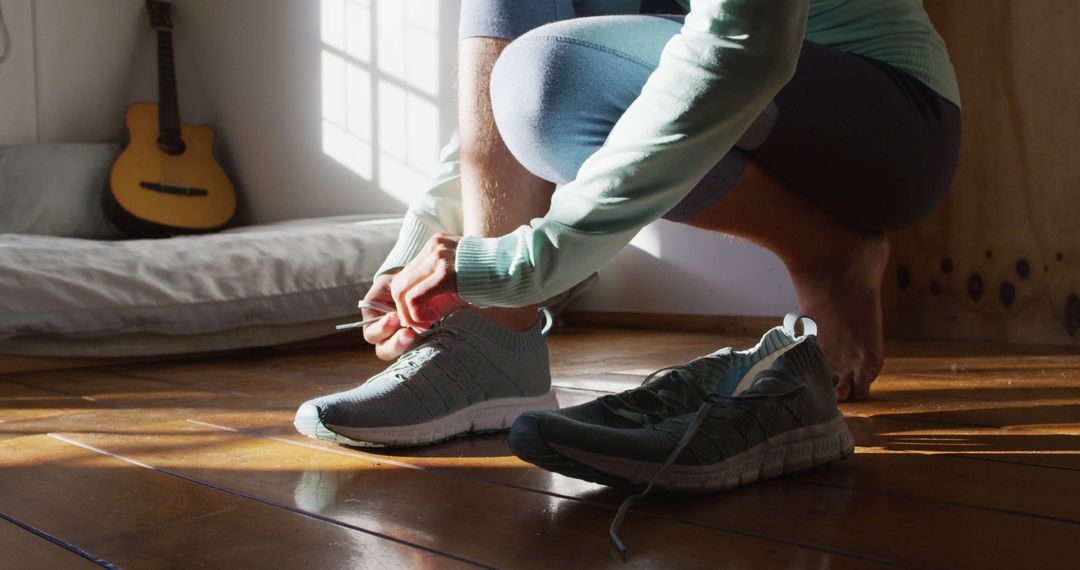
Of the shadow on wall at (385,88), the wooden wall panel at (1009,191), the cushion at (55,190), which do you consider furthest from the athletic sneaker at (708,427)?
the cushion at (55,190)

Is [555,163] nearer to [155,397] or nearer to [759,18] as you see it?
[759,18]

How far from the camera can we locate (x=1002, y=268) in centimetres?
204

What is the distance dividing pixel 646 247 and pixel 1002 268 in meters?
0.86

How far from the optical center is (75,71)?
3754 millimetres

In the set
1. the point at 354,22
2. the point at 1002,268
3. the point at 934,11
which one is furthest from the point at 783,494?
the point at 354,22

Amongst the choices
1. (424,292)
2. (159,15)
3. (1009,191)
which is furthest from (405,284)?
(159,15)

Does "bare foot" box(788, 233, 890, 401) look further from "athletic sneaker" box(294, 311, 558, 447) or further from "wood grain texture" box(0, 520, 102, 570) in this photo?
"wood grain texture" box(0, 520, 102, 570)

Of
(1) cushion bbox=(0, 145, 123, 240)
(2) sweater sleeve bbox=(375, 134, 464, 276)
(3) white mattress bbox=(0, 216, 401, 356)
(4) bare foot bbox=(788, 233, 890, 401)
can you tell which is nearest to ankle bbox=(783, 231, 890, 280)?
(4) bare foot bbox=(788, 233, 890, 401)

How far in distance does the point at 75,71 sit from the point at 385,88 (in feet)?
→ 4.83

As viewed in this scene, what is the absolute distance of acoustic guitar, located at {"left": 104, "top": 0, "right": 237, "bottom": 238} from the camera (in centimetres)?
328

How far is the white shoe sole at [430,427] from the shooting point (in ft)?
3.08

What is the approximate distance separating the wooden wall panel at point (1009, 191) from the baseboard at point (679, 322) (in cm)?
34

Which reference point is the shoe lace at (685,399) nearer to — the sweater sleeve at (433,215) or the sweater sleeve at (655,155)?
the sweater sleeve at (655,155)

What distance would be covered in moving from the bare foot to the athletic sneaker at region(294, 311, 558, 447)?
339 mm
